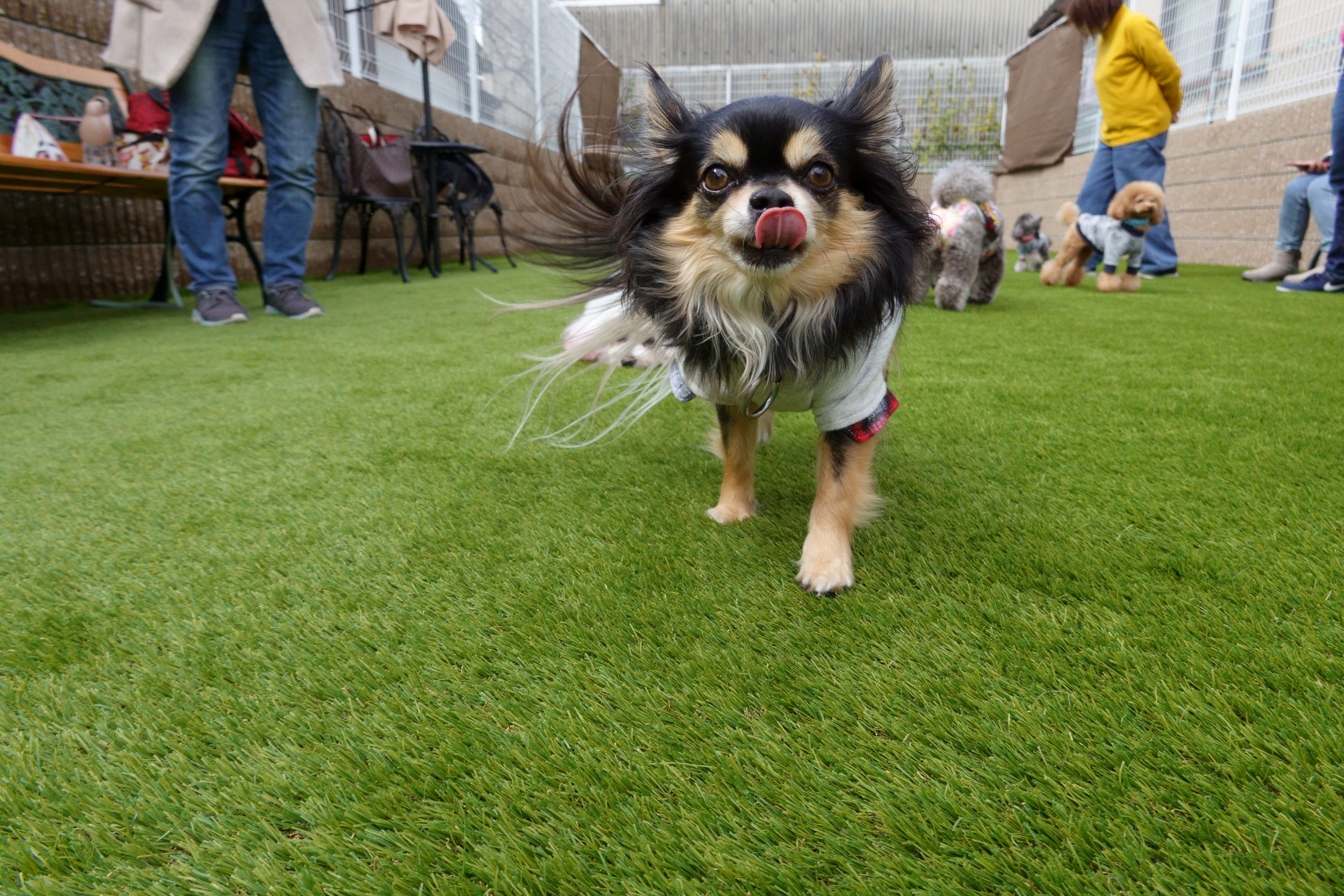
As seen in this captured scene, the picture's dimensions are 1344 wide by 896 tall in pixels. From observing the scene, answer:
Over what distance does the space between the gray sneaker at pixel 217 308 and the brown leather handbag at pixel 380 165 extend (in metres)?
2.17

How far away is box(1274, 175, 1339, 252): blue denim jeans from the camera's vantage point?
4.72 metres

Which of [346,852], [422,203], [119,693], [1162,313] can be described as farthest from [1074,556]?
[422,203]

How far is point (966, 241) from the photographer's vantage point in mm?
3875

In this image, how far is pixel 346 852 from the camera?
0.64m

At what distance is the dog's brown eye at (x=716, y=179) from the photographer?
1.21 metres

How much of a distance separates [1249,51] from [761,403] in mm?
7348

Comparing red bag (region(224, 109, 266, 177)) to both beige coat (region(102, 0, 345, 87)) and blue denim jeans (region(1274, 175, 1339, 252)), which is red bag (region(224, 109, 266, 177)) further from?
blue denim jeans (region(1274, 175, 1339, 252))

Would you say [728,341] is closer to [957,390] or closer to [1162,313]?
[957,390]

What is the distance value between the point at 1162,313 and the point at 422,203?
5.20m

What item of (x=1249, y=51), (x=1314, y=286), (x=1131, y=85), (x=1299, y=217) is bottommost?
(x=1314, y=286)

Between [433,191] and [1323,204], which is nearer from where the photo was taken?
[1323,204]

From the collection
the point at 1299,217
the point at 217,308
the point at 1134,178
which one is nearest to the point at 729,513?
the point at 217,308

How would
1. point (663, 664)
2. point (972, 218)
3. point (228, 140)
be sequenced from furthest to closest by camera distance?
1. point (972, 218)
2. point (228, 140)
3. point (663, 664)

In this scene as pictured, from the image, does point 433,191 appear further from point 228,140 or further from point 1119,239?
point 1119,239
